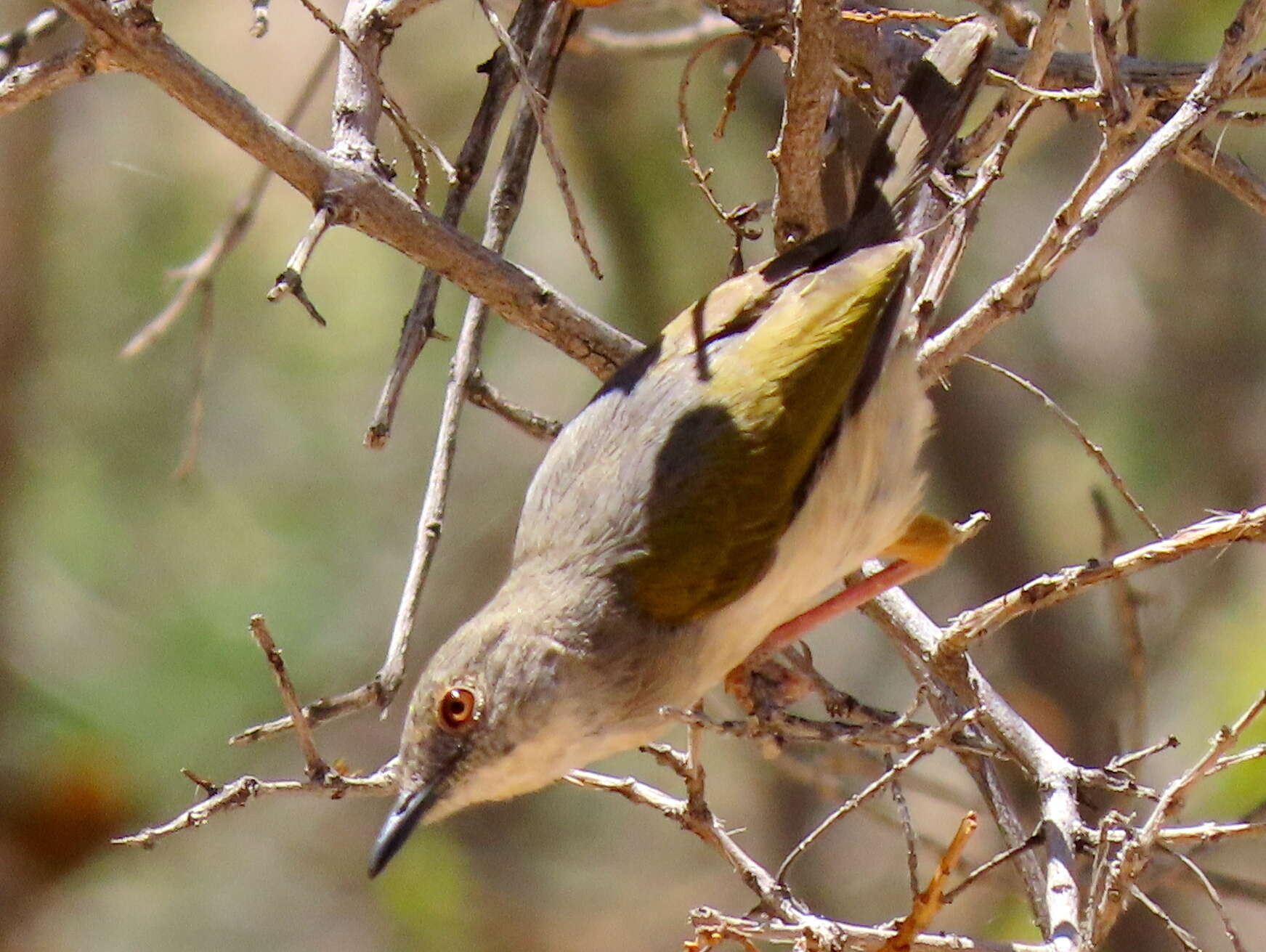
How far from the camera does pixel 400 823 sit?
3.35 metres

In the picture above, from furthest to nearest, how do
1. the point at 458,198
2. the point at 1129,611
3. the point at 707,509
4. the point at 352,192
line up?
1. the point at 1129,611
2. the point at 707,509
3. the point at 458,198
4. the point at 352,192

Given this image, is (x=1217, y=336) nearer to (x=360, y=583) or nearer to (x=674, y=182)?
(x=674, y=182)

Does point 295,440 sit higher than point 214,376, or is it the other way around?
point 214,376

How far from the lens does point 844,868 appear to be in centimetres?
761

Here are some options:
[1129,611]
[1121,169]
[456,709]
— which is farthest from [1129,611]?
[456,709]

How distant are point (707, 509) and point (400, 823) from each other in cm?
109

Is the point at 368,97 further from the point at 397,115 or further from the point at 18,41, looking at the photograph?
the point at 18,41

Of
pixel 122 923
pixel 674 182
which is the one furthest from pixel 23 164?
pixel 122 923

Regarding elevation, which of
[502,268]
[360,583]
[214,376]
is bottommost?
[360,583]

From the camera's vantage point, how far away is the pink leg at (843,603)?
12.1 ft

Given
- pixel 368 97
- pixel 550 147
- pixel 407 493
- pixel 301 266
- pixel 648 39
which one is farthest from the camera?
pixel 407 493

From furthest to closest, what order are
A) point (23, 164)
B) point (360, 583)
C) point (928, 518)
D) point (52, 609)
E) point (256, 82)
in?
point (256, 82) → point (360, 583) → point (52, 609) → point (23, 164) → point (928, 518)

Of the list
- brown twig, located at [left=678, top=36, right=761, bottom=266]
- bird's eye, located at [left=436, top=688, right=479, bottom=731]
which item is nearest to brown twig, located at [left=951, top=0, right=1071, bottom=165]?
brown twig, located at [left=678, top=36, right=761, bottom=266]

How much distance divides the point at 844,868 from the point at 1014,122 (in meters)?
5.32
